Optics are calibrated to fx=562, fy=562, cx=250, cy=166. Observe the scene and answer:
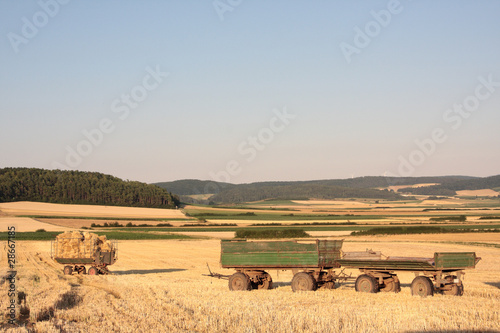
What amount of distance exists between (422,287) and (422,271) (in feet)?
2.11

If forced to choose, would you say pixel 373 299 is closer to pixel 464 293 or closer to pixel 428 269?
pixel 428 269

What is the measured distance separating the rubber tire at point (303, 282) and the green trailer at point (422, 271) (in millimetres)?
1412

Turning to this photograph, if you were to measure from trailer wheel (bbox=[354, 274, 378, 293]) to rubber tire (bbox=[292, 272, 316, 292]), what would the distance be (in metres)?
1.76

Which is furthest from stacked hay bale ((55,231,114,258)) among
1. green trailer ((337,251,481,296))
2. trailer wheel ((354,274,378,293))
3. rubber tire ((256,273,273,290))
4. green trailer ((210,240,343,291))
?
trailer wheel ((354,274,378,293))

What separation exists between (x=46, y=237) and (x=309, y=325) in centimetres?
5831

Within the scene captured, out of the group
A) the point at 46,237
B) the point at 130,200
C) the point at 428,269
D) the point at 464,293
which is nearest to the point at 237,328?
the point at 428,269

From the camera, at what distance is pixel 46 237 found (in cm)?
6650

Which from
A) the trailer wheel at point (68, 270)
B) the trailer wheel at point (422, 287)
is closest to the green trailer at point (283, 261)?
the trailer wheel at point (422, 287)

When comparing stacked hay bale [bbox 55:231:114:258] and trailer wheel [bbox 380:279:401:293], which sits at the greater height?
stacked hay bale [bbox 55:231:114:258]

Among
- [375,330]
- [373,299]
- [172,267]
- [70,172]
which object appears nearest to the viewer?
[375,330]

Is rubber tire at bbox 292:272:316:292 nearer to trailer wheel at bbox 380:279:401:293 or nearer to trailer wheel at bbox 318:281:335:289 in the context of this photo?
trailer wheel at bbox 318:281:335:289

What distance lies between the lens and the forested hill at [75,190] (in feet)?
498

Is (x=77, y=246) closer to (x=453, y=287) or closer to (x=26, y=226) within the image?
(x=453, y=287)

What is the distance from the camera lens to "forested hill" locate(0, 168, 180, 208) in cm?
→ 15175
